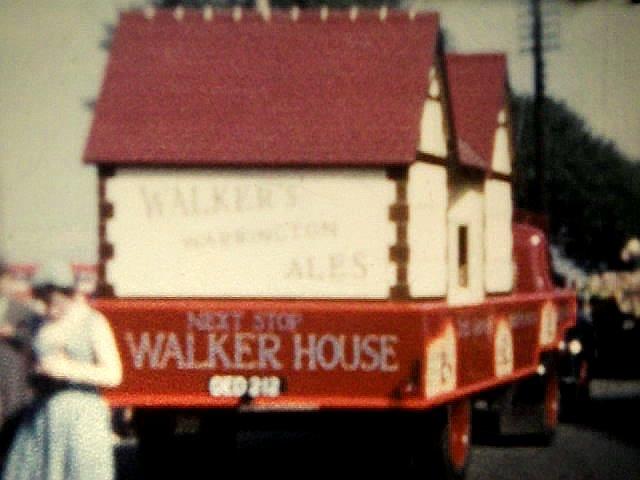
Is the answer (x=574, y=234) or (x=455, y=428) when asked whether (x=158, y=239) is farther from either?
(x=574, y=234)

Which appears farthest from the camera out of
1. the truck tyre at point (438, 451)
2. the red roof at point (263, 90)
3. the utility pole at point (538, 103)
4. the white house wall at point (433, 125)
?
the utility pole at point (538, 103)

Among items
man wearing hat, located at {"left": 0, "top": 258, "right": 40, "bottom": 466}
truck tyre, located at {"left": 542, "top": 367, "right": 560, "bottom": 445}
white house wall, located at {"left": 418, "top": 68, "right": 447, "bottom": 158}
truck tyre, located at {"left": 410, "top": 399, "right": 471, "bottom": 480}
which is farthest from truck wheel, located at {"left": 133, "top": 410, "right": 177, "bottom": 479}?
truck tyre, located at {"left": 542, "top": 367, "right": 560, "bottom": 445}

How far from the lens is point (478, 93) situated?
22.4m

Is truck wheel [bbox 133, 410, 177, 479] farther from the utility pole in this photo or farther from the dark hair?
the utility pole

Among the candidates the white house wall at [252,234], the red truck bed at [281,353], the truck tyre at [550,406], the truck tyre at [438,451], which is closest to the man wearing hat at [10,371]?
the red truck bed at [281,353]

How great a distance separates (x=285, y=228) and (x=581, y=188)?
1984 centimetres

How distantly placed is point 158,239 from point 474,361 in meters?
2.78

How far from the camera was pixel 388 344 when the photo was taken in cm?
1398

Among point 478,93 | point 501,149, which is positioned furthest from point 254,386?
point 478,93

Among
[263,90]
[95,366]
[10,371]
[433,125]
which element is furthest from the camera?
[433,125]

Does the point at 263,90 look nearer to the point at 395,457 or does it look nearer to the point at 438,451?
the point at 395,457

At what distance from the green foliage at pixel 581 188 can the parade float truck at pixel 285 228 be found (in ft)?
33.9

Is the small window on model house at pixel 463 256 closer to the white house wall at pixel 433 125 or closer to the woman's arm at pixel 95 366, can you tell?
the white house wall at pixel 433 125

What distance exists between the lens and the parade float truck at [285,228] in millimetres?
14180
